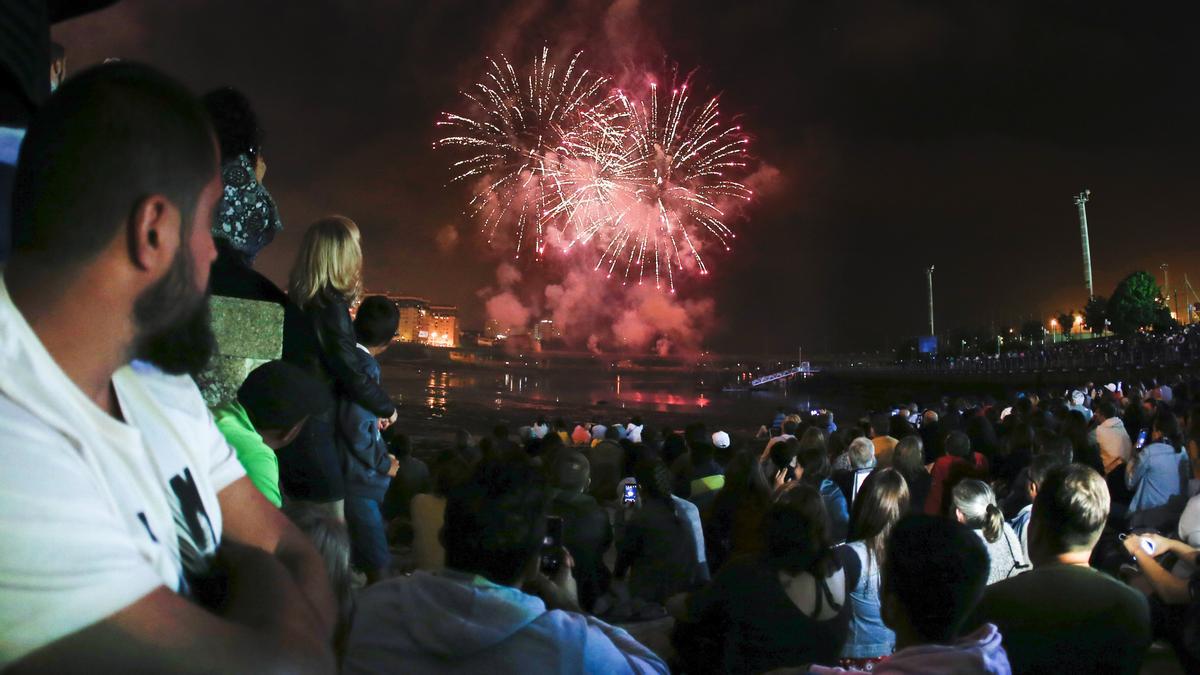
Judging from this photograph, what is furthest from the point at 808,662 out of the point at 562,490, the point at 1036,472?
the point at 1036,472

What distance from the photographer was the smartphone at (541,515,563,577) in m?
3.67

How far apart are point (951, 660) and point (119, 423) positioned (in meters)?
2.77

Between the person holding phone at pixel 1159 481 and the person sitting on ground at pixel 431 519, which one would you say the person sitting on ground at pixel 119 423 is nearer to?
the person sitting on ground at pixel 431 519

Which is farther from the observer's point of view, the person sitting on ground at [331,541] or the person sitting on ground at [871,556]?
the person sitting on ground at [871,556]

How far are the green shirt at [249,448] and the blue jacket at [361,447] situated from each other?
134 centimetres

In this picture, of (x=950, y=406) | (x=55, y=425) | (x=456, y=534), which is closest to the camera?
(x=55, y=425)

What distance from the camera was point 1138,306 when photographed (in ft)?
251

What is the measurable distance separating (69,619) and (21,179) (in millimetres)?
748

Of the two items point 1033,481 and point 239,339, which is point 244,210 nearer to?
point 239,339

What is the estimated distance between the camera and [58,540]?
1.05 meters

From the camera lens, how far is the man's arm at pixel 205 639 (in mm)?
1065

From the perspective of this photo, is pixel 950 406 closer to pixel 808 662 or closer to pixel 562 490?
pixel 562 490

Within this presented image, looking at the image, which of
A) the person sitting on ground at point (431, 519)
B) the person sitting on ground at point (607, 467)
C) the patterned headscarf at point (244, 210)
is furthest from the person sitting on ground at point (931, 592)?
the person sitting on ground at point (607, 467)

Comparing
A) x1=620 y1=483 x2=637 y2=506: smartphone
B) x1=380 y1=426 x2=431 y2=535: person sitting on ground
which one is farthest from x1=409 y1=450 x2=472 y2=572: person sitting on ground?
x1=380 y1=426 x2=431 y2=535: person sitting on ground
